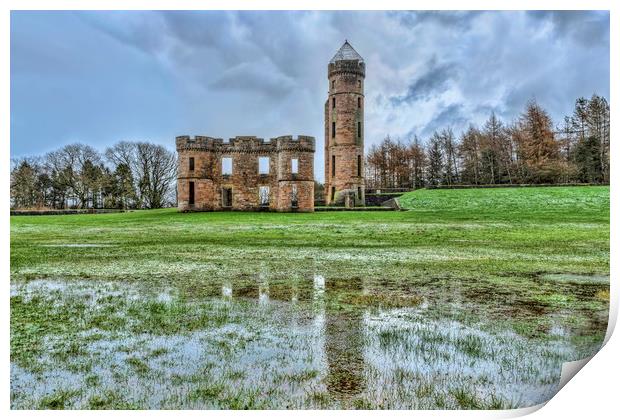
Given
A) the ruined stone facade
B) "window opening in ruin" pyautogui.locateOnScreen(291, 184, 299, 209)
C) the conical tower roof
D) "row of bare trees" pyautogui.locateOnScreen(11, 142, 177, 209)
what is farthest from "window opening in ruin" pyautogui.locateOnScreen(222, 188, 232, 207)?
"row of bare trees" pyautogui.locateOnScreen(11, 142, 177, 209)

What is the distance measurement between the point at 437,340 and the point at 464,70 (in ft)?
93.8

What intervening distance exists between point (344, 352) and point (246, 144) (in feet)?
114

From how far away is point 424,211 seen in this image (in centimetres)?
3195

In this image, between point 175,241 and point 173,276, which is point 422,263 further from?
point 175,241

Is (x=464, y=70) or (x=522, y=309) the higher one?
(x=464, y=70)

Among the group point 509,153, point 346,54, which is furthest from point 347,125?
point 509,153

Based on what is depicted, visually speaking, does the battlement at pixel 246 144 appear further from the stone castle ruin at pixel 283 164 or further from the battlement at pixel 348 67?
the battlement at pixel 348 67

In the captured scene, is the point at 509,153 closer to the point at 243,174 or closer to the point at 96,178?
the point at 243,174

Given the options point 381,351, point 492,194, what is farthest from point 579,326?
point 492,194

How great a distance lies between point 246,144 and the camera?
1532 inches

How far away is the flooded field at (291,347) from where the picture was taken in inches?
170

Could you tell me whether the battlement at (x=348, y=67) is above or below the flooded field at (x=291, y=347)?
above

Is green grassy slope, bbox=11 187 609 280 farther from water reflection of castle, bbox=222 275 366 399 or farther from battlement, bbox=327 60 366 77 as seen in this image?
battlement, bbox=327 60 366 77

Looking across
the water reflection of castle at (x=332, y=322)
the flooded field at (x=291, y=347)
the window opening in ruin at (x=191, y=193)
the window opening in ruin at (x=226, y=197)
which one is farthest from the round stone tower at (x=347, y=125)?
the flooded field at (x=291, y=347)
